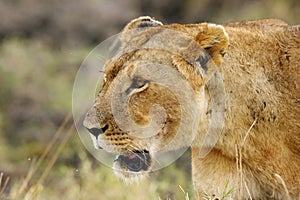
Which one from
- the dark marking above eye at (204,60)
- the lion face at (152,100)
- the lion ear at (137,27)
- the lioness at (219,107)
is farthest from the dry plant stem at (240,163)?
the lion ear at (137,27)

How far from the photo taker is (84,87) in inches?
312

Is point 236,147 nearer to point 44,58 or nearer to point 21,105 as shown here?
point 21,105

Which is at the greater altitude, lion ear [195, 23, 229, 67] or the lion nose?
lion ear [195, 23, 229, 67]

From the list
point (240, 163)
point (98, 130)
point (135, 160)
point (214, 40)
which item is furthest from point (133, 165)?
point (214, 40)

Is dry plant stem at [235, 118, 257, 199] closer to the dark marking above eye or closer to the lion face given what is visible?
the lion face

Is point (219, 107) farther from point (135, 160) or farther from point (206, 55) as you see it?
point (135, 160)

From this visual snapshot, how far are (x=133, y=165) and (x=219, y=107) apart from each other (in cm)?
47

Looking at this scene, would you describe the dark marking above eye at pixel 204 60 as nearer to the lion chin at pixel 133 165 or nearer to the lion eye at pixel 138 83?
the lion eye at pixel 138 83

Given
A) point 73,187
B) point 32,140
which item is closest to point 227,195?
point 73,187

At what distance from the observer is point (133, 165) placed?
13.1 ft

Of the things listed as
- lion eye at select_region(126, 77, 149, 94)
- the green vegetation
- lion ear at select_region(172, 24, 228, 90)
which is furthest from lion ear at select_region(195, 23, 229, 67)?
the green vegetation

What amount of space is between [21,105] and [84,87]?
1490 millimetres

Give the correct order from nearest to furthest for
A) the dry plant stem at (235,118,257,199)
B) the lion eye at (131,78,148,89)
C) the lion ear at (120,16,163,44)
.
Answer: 1. the dry plant stem at (235,118,257,199)
2. the lion eye at (131,78,148,89)
3. the lion ear at (120,16,163,44)

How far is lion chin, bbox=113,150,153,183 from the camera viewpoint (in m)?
3.94
